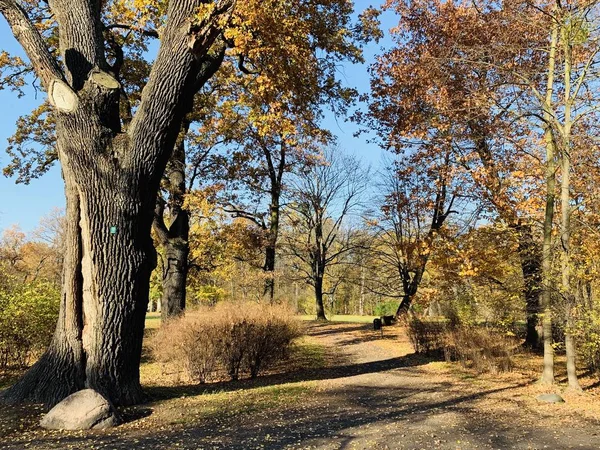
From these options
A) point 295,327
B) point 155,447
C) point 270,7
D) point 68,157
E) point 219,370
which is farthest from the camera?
point 295,327

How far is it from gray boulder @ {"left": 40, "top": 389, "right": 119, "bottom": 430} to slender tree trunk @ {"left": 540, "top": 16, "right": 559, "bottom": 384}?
7886 millimetres

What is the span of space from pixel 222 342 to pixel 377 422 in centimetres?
424

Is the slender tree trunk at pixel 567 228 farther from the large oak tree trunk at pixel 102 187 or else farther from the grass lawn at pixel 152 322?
the grass lawn at pixel 152 322

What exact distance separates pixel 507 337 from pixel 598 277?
13.5 feet

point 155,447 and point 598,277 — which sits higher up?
point 598,277

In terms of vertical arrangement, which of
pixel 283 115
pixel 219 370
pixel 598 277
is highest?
pixel 283 115

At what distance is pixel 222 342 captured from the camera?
9406mm

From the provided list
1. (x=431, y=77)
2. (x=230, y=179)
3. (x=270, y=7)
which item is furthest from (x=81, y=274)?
(x=230, y=179)

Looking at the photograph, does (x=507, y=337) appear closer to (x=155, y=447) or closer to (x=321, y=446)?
(x=321, y=446)

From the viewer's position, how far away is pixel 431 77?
1245 centimetres

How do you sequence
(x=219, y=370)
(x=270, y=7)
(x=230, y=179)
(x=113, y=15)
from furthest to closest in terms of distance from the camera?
(x=230, y=179)
(x=113, y=15)
(x=219, y=370)
(x=270, y=7)

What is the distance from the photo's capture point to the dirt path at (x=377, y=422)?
5.15 metres

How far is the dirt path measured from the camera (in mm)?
5148

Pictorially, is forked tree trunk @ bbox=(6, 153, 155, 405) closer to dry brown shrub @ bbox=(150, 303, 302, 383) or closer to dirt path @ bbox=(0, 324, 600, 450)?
dirt path @ bbox=(0, 324, 600, 450)
